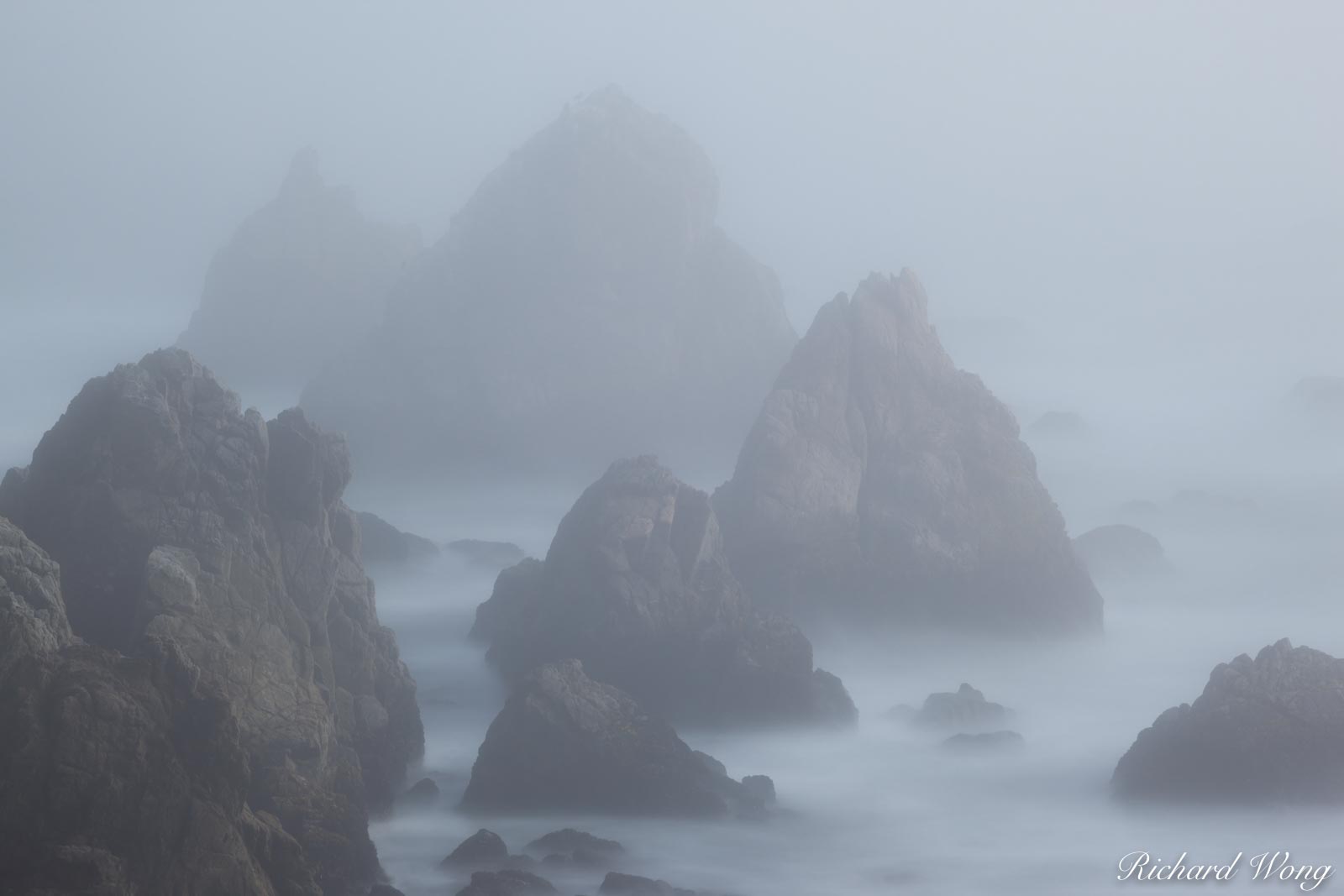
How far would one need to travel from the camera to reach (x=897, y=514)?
33.5 meters

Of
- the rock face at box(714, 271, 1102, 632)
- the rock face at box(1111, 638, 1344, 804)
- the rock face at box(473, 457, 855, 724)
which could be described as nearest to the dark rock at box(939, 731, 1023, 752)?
the rock face at box(473, 457, 855, 724)

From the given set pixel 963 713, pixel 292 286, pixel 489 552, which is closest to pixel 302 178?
pixel 292 286

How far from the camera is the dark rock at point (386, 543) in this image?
37531 mm

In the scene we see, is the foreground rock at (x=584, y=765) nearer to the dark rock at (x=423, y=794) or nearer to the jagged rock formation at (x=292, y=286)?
the dark rock at (x=423, y=794)

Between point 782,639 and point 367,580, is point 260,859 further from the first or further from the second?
point 782,639

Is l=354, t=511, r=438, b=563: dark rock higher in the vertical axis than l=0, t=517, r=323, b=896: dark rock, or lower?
higher

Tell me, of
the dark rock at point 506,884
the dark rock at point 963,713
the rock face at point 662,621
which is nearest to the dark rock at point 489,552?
the rock face at point 662,621

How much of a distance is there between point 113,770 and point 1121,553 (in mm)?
31212

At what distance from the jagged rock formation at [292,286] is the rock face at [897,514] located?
29.7 meters

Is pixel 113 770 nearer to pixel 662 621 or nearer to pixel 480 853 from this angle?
pixel 480 853

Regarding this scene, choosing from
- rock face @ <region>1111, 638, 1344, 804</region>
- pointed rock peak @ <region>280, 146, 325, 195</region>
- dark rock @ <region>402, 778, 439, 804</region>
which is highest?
pointed rock peak @ <region>280, 146, 325, 195</region>

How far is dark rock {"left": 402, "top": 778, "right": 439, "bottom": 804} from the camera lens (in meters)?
22.8

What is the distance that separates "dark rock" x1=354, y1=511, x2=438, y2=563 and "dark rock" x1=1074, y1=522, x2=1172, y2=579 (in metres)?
17.4

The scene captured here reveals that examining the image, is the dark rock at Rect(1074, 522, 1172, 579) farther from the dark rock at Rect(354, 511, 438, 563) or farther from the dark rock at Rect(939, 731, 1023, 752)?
the dark rock at Rect(354, 511, 438, 563)
